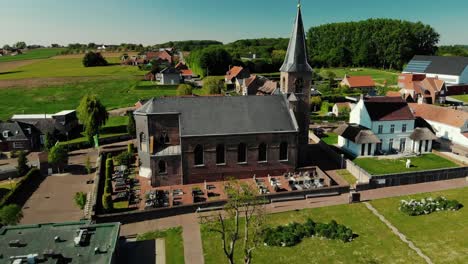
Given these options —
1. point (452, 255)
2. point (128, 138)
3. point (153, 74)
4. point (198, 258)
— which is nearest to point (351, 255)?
point (452, 255)

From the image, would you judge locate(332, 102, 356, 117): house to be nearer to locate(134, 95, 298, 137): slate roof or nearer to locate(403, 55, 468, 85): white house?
locate(134, 95, 298, 137): slate roof

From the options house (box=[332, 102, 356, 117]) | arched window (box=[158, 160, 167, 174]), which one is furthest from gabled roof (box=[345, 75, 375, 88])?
arched window (box=[158, 160, 167, 174])

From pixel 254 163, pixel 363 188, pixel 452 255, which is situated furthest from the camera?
pixel 254 163

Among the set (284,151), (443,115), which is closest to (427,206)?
(284,151)

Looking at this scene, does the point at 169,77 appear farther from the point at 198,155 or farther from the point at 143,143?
the point at 198,155

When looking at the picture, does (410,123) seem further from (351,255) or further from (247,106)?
(351,255)
